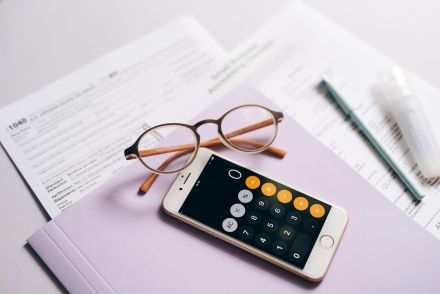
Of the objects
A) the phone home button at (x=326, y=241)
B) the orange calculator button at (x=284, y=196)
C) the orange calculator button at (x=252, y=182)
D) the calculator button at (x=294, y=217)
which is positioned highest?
the orange calculator button at (x=252, y=182)

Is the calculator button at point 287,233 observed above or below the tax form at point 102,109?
below

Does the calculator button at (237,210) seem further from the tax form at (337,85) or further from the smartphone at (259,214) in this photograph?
the tax form at (337,85)

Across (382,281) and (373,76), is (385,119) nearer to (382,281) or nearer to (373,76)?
(373,76)

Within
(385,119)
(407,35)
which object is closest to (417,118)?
(385,119)

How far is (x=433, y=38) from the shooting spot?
589mm

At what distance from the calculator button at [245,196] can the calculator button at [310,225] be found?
0.06 meters

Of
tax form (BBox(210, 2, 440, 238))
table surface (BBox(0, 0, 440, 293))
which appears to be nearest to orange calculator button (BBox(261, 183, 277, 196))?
tax form (BBox(210, 2, 440, 238))

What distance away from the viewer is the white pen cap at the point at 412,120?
48cm

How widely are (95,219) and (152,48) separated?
25 cm

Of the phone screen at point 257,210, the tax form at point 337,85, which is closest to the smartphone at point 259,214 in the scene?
the phone screen at point 257,210

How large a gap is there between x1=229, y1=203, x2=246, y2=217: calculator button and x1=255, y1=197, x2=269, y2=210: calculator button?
2 cm

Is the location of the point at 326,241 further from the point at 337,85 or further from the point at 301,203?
the point at 337,85

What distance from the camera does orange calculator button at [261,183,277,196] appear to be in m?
0.44

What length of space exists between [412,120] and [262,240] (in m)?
0.25
